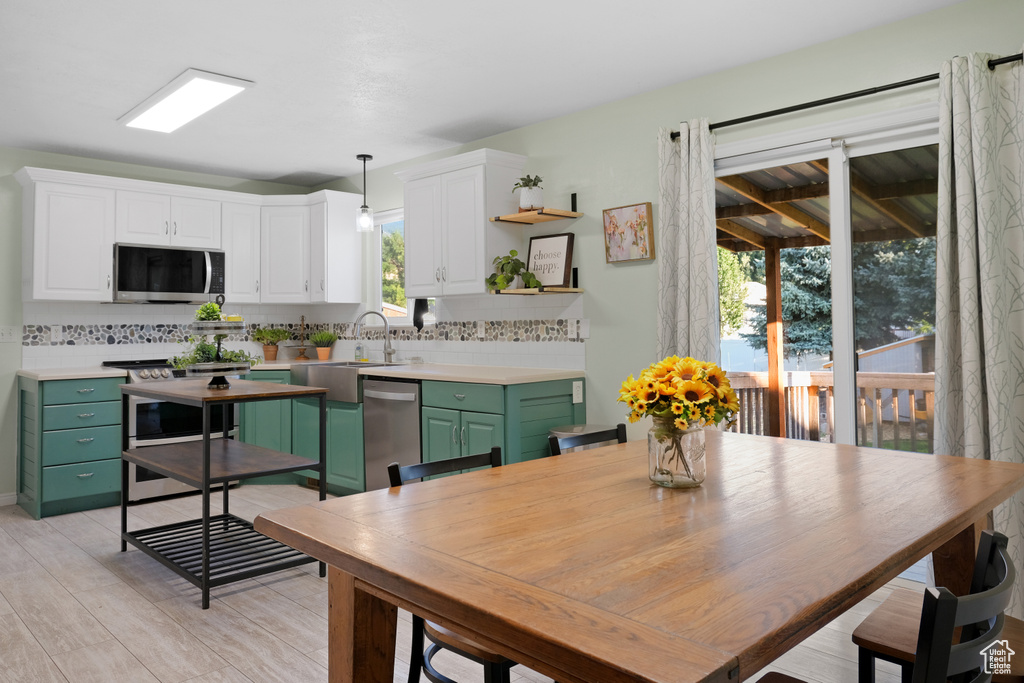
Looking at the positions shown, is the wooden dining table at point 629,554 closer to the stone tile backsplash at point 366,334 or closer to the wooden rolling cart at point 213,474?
the wooden rolling cart at point 213,474

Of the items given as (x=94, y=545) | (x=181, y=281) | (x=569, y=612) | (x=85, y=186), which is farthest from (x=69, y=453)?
(x=569, y=612)

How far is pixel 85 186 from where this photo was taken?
4.84 meters

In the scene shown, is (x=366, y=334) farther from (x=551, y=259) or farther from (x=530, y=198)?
(x=530, y=198)

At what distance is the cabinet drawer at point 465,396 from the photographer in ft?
12.6

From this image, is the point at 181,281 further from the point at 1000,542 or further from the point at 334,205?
the point at 1000,542

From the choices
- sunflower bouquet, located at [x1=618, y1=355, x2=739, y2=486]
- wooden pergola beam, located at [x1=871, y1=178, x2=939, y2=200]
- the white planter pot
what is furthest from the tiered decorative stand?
wooden pergola beam, located at [x1=871, y1=178, x2=939, y2=200]

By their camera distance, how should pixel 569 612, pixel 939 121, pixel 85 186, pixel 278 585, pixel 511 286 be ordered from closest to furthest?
pixel 569 612, pixel 939 121, pixel 278 585, pixel 511 286, pixel 85 186

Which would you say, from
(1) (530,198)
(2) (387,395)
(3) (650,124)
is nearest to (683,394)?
(3) (650,124)

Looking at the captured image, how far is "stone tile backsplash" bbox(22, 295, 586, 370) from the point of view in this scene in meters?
4.47

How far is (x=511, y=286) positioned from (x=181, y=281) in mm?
2654

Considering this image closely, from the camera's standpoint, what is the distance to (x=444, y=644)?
1.62 metres

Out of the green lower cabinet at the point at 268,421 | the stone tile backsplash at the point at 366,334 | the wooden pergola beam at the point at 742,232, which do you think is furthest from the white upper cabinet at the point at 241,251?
the wooden pergola beam at the point at 742,232

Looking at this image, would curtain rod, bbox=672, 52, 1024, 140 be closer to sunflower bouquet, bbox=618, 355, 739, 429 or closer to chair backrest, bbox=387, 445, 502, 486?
sunflower bouquet, bbox=618, 355, 739, 429

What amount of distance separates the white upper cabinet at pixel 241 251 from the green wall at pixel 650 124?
1836 millimetres
